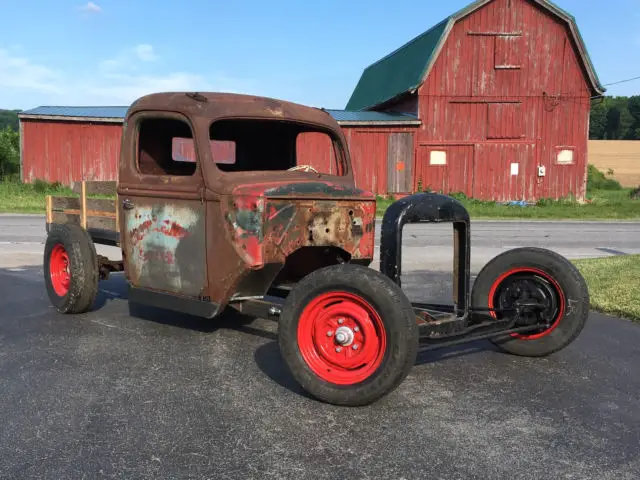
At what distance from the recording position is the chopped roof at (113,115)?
23155 mm

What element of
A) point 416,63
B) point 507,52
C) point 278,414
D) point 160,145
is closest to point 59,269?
point 160,145

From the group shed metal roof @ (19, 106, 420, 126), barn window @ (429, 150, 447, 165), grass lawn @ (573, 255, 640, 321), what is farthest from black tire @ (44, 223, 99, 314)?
barn window @ (429, 150, 447, 165)

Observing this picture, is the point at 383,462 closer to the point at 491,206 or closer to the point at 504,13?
the point at 491,206

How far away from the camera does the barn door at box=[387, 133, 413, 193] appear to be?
24.5 metres

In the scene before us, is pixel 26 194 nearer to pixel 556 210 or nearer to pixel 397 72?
pixel 397 72

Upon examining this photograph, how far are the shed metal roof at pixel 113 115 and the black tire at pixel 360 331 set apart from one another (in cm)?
1943

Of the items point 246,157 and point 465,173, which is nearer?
point 246,157

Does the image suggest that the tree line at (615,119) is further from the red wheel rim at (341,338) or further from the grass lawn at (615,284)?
the red wheel rim at (341,338)

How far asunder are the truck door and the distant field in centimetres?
4793

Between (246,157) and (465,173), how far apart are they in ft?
67.6

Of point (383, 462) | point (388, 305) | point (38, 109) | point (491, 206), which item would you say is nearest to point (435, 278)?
point (388, 305)

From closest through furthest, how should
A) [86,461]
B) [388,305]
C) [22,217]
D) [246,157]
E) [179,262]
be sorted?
1. [86,461]
2. [388,305]
3. [179,262]
4. [246,157]
5. [22,217]

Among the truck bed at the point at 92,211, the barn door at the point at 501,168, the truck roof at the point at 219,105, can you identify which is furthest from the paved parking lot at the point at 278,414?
the barn door at the point at 501,168

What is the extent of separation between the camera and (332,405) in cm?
352
